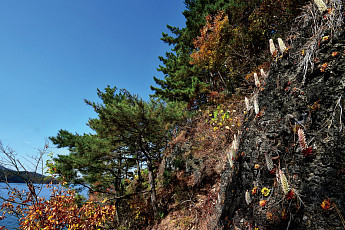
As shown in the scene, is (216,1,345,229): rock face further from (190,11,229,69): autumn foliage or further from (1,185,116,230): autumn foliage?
(190,11,229,69): autumn foliage

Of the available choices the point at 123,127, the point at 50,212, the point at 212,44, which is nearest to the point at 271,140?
the point at 123,127

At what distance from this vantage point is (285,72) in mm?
2365

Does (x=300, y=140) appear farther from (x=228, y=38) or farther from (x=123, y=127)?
(x=228, y=38)

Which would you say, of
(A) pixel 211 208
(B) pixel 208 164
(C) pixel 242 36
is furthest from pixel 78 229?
(C) pixel 242 36

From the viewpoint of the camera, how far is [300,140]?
1.75 m

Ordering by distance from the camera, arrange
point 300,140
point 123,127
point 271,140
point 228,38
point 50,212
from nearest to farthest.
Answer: point 300,140 < point 271,140 < point 50,212 < point 123,127 < point 228,38

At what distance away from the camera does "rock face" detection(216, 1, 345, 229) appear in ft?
5.00

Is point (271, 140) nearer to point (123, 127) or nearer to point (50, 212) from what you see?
point (123, 127)

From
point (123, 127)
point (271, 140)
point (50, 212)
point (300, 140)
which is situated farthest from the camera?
point (123, 127)

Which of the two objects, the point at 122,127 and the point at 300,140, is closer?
the point at 300,140

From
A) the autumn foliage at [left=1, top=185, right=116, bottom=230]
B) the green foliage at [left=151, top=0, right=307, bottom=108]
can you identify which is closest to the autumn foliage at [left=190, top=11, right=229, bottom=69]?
the green foliage at [left=151, top=0, right=307, bottom=108]

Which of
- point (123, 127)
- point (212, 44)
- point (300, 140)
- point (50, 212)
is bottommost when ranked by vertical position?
point (50, 212)

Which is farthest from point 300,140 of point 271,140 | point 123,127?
point 123,127

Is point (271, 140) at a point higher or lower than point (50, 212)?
higher
